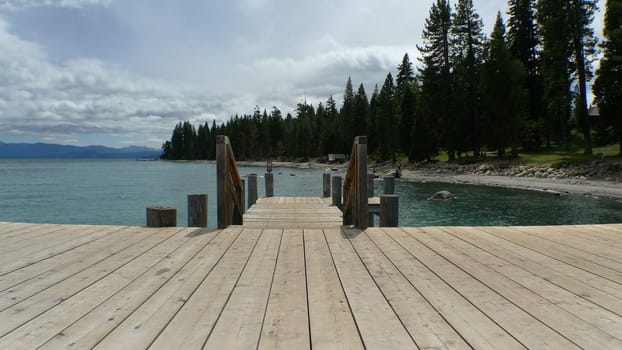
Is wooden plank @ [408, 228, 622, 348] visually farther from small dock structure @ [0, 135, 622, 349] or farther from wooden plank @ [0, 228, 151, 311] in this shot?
wooden plank @ [0, 228, 151, 311]

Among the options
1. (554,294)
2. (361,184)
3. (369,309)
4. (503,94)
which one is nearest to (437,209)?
(361,184)

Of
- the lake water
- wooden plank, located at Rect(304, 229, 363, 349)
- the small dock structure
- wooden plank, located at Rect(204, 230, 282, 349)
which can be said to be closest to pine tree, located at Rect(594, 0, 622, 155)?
the lake water

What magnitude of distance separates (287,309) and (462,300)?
132cm

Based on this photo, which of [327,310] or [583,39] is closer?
[327,310]

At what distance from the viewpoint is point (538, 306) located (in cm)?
267

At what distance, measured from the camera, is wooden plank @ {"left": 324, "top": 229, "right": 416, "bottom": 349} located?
84.6 inches

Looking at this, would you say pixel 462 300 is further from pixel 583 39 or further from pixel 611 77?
pixel 583 39

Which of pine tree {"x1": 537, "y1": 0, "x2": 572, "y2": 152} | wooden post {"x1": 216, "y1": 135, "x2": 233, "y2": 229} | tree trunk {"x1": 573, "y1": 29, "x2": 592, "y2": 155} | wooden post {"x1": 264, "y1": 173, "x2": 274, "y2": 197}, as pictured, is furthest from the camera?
pine tree {"x1": 537, "y1": 0, "x2": 572, "y2": 152}

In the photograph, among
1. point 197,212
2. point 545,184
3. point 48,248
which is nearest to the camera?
point 48,248

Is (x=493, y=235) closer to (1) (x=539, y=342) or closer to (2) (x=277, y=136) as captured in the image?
(1) (x=539, y=342)

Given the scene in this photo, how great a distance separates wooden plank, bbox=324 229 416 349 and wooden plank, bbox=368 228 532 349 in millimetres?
356

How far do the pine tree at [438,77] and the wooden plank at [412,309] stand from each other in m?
41.0

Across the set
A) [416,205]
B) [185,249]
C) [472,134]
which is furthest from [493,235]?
[472,134]

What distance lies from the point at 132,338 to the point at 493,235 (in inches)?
183
